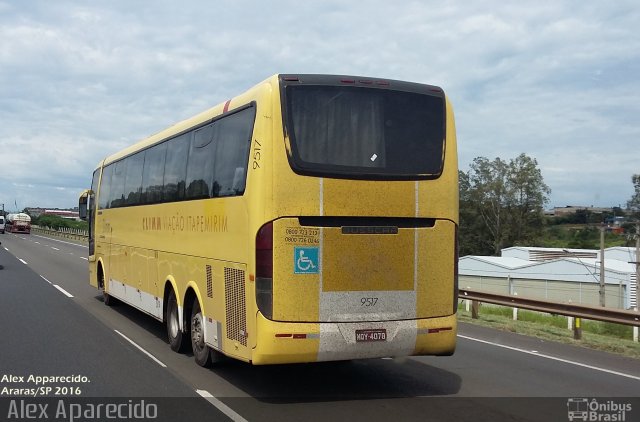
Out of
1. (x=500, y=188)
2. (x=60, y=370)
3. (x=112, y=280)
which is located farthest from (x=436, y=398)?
(x=500, y=188)

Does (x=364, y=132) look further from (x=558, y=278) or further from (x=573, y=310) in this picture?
(x=558, y=278)

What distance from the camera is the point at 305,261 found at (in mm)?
7020

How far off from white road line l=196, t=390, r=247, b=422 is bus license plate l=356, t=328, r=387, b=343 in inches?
59.2

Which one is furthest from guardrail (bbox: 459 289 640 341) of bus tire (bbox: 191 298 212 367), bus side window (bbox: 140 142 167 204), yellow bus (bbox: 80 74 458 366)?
bus side window (bbox: 140 142 167 204)

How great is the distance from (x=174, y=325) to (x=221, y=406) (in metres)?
3.36

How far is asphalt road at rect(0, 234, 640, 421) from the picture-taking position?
7000 millimetres

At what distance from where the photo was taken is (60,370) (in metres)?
8.47

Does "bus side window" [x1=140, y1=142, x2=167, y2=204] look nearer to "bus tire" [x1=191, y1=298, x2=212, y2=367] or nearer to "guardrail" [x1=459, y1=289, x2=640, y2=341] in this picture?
"bus tire" [x1=191, y1=298, x2=212, y2=367]

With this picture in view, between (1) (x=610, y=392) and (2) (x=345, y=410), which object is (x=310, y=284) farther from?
(1) (x=610, y=392)

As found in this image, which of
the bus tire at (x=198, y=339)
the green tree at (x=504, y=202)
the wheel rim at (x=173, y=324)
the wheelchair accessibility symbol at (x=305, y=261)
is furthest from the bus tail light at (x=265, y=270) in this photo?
the green tree at (x=504, y=202)

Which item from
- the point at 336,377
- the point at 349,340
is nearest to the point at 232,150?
the point at 349,340

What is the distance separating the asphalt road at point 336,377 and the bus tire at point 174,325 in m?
0.21

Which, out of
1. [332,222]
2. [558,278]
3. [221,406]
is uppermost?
[332,222]

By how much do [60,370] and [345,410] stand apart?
3919 mm
